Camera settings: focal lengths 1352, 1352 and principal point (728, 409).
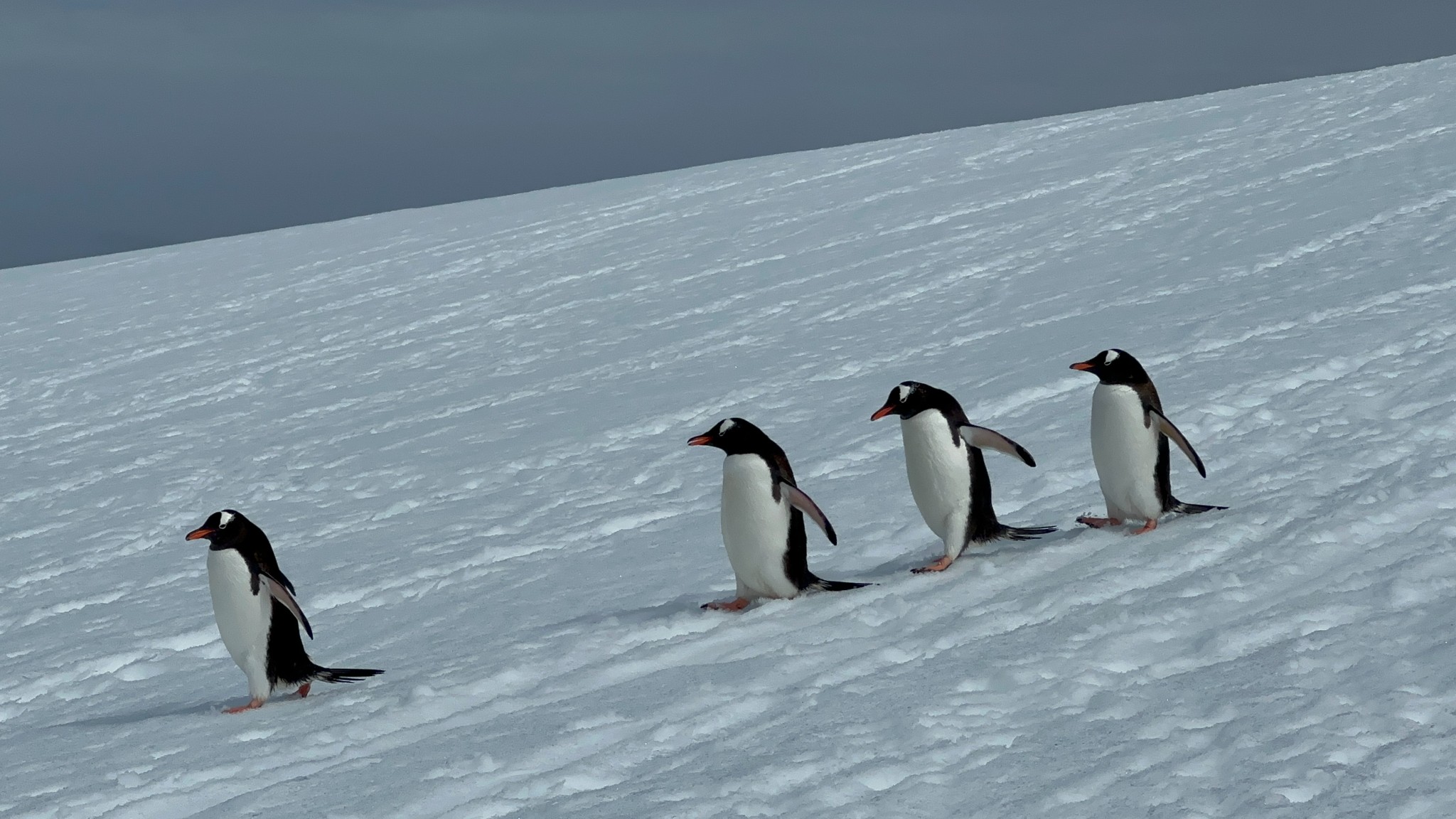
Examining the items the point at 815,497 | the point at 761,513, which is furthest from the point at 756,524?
the point at 815,497

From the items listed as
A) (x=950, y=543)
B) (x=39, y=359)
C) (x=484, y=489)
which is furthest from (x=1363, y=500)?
(x=39, y=359)

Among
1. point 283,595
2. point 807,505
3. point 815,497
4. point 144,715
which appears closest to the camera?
point 283,595

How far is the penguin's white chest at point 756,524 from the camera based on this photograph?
378 cm

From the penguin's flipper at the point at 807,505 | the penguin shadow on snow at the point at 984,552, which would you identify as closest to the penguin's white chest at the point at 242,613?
the penguin's flipper at the point at 807,505

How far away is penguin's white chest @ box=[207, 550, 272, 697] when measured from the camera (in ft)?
12.1

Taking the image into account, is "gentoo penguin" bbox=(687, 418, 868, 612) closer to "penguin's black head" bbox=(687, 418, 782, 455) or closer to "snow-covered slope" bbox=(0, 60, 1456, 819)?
"penguin's black head" bbox=(687, 418, 782, 455)

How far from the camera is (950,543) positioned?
396cm

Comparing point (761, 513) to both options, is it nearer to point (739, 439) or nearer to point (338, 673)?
point (739, 439)

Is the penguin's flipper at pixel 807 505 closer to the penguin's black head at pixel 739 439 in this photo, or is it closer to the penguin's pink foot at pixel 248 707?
the penguin's black head at pixel 739 439

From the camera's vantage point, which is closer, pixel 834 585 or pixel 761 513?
pixel 761 513

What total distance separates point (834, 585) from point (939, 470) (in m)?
0.45

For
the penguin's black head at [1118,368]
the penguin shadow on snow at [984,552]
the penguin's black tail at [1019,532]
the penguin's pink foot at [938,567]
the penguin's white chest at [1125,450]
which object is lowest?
the penguin shadow on snow at [984,552]

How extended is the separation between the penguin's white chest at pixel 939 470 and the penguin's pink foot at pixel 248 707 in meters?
1.95

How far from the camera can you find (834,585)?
388 cm
